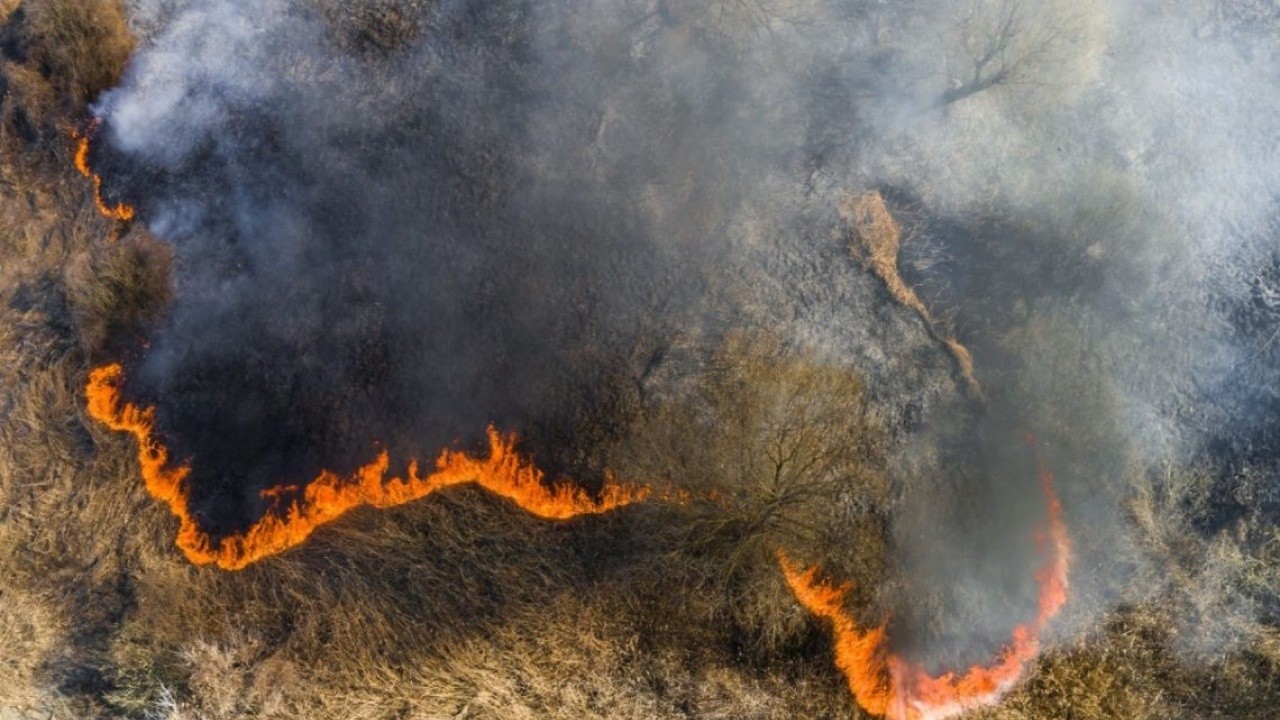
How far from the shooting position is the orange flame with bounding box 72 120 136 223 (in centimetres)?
1039

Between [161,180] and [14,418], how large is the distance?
12.0ft

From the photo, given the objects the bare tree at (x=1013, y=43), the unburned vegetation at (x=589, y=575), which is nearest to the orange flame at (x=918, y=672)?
the unburned vegetation at (x=589, y=575)

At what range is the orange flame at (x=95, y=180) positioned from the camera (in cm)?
1039

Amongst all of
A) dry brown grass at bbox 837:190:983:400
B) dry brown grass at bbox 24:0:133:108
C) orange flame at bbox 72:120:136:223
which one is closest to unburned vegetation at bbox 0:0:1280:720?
dry brown grass at bbox 837:190:983:400

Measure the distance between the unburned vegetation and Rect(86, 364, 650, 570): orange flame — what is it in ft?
0.59

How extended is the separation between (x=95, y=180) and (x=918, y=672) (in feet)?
42.7

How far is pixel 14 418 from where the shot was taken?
997 cm

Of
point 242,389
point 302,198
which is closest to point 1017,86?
point 302,198

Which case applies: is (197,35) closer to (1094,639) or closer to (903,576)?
(903,576)

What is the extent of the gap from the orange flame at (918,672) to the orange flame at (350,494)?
329 cm

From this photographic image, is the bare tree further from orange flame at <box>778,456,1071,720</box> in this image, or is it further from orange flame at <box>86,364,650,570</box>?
orange flame at <box>86,364,650,570</box>

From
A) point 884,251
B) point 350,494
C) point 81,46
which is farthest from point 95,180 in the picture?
point 884,251

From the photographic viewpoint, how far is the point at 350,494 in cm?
972

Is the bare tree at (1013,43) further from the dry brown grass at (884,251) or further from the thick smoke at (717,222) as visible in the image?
the dry brown grass at (884,251)
